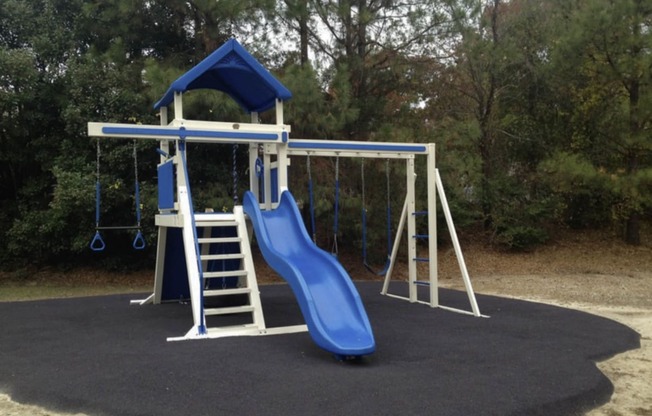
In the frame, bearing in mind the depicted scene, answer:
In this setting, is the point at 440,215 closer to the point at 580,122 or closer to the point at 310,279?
the point at 580,122

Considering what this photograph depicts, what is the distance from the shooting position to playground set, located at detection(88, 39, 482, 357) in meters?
5.14

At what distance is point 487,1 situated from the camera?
51.0 ft

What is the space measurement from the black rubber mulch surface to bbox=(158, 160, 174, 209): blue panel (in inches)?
54.5

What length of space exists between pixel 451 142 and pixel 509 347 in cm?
894

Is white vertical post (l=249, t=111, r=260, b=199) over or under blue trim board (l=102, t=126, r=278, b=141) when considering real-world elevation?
under

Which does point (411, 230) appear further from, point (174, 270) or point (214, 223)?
point (174, 270)

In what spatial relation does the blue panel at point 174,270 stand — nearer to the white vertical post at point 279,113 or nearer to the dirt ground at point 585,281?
the white vertical post at point 279,113

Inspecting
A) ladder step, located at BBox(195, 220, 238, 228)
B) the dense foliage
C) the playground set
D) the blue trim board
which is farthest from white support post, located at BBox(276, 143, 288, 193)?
the dense foliage

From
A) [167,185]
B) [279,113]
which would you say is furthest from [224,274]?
[279,113]

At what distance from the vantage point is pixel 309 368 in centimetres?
437

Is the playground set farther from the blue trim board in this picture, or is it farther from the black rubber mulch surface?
the black rubber mulch surface

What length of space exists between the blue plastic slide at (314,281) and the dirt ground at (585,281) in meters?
1.91

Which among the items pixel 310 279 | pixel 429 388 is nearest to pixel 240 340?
pixel 310 279

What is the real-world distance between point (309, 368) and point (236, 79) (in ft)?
13.1
